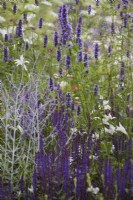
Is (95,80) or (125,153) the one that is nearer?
(125,153)

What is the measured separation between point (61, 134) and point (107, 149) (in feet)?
0.85

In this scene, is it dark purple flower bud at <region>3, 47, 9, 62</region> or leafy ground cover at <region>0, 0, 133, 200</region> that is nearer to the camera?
leafy ground cover at <region>0, 0, 133, 200</region>

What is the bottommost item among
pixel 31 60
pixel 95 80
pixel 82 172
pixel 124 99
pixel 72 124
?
pixel 82 172

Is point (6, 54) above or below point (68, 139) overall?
above

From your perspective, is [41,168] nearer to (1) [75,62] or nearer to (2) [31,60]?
(1) [75,62]

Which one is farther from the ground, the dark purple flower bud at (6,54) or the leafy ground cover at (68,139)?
the dark purple flower bud at (6,54)

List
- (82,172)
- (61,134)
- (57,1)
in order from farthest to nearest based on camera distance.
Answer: (57,1) < (61,134) < (82,172)

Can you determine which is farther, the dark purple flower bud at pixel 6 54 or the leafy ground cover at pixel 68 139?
the dark purple flower bud at pixel 6 54

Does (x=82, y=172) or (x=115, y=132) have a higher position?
(x=115, y=132)

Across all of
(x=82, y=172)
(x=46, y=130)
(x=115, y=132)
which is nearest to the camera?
(x=82, y=172)

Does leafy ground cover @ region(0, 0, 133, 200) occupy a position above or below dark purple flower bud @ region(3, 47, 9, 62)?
below

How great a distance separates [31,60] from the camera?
4422 mm

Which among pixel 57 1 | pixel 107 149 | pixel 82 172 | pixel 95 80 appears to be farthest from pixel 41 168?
pixel 57 1

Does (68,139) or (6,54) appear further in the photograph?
(6,54)
